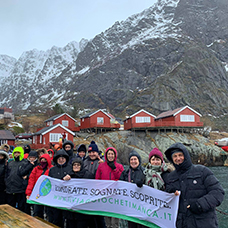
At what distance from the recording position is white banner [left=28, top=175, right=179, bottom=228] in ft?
14.2

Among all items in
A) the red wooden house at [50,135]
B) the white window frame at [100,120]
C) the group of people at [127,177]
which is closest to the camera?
the group of people at [127,177]

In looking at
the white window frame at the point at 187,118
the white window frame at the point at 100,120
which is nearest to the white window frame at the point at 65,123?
the white window frame at the point at 100,120

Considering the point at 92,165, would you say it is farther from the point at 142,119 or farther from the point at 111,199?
the point at 142,119

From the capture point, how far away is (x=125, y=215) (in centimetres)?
488

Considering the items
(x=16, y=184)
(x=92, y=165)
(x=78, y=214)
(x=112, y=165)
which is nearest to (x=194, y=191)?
(x=112, y=165)

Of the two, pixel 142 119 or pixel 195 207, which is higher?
pixel 142 119

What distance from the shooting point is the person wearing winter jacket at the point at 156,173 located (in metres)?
4.49

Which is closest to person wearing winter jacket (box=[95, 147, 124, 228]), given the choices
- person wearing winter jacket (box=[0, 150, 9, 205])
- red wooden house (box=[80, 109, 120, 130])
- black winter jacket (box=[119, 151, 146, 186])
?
black winter jacket (box=[119, 151, 146, 186])

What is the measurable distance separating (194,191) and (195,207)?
0.28 meters

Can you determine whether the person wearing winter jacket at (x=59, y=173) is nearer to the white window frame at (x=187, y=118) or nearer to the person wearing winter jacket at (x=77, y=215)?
the person wearing winter jacket at (x=77, y=215)

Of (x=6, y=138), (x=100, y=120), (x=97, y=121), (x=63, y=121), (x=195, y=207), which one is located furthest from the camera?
(x=63, y=121)

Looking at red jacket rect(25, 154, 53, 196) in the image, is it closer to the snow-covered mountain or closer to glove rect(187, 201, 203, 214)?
glove rect(187, 201, 203, 214)

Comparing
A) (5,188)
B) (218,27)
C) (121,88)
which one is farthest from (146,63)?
(5,188)

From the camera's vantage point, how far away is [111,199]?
5.18m
